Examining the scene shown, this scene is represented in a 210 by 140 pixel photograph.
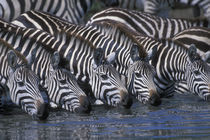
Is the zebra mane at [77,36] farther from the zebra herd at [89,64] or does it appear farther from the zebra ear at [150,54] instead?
the zebra ear at [150,54]

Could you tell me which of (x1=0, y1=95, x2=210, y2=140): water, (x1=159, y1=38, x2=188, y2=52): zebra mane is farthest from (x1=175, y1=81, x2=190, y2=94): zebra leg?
(x1=0, y1=95, x2=210, y2=140): water

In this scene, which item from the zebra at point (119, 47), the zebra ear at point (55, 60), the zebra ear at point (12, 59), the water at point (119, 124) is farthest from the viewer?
the zebra at point (119, 47)

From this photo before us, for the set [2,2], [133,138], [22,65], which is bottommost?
[133,138]

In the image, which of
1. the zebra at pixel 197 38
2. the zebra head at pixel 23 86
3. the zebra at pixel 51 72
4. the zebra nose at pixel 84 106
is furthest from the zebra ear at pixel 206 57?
the zebra head at pixel 23 86

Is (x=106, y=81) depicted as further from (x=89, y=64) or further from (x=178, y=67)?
(x=178, y=67)

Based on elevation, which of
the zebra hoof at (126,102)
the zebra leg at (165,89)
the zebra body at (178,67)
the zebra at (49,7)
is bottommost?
the zebra hoof at (126,102)

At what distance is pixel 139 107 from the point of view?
1341cm

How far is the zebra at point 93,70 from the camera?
13.0 metres

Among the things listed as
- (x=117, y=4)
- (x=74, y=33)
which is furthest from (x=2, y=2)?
(x=117, y=4)

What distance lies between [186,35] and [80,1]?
270 cm

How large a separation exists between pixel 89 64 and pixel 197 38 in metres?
3.00

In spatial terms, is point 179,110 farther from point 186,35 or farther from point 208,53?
point 186,35

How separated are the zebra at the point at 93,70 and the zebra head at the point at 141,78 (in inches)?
23.2

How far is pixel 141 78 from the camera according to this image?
13656mm
